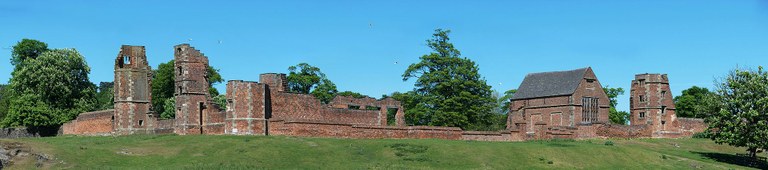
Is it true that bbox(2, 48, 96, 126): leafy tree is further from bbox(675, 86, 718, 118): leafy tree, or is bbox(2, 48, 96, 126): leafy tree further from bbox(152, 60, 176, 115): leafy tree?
bbox(675, 86, 718, 118): leafy tree

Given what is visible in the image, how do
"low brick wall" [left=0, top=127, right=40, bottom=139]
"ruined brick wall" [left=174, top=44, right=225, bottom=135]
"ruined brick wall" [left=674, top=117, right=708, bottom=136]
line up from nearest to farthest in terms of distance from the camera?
1. "ruined brick wall" [left=174, top=44, right=225, bottom=135]
2. "low brick wall" [left=0, top=127, right=40, bottom=139]
3. "ruined brick wall" [left=674, top=117, right=708, bottom=136]

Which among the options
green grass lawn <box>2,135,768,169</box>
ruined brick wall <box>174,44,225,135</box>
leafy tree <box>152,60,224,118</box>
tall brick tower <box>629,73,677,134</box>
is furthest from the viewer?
leafy tree <box>152,60,224,118</box>

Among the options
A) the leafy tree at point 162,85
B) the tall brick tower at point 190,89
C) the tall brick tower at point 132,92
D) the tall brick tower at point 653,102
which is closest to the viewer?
the tall brick tower at point 190,89

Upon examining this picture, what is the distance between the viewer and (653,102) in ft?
259

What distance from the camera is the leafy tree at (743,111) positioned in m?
54.2

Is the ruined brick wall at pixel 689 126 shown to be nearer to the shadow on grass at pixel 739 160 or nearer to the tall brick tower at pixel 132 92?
the shadow on grass at pixel 739 160

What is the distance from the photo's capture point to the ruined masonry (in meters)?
56.4

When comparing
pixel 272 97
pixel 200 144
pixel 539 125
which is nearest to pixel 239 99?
pixel 272 97

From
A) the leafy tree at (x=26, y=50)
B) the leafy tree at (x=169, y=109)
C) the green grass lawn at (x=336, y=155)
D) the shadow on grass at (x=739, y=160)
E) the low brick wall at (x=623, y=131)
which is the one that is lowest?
the shadow on grass at (x=739, y=160)

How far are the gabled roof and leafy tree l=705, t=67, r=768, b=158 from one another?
21.6m

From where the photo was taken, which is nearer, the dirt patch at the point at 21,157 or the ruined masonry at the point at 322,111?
the dirt patch at the point at 21,157

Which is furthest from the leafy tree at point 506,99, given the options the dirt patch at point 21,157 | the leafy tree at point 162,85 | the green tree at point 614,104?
the dirt patch at point 21,157

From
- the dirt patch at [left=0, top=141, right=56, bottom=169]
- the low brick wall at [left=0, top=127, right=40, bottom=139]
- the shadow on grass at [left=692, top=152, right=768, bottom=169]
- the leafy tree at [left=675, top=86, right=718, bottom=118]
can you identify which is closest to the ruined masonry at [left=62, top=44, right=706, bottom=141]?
the low brick wall at [left=0, top=127, right=40, bottom=139]

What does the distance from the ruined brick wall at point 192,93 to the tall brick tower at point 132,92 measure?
4.80m
